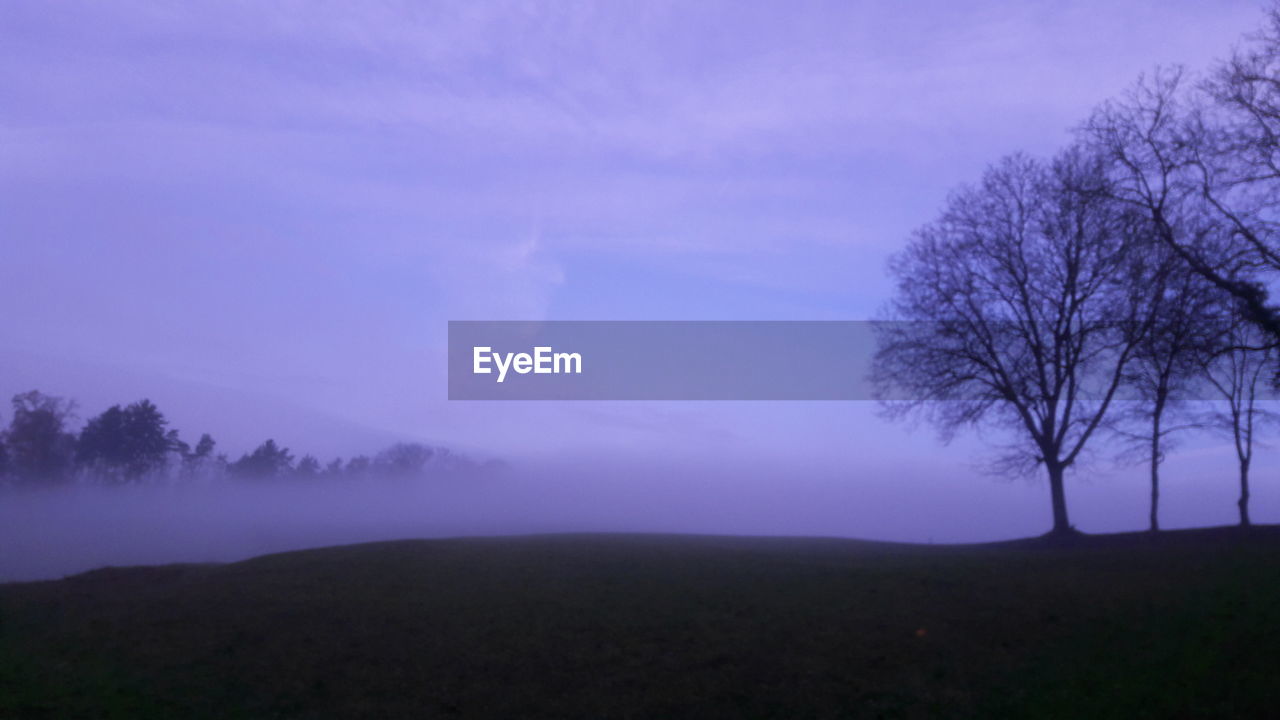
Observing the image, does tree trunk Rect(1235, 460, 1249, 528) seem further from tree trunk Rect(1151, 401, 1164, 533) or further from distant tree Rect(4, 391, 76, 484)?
distant tree Rect(4, 391, 76, 484)

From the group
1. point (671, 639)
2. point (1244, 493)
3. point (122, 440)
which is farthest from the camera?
point (122, 440)

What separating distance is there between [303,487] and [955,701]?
10021 centimetres

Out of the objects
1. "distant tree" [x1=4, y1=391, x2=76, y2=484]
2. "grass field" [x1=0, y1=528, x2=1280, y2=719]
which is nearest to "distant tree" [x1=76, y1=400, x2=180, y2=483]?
"distant tree" [x1=4, y1=391, x2=76, y2=484]

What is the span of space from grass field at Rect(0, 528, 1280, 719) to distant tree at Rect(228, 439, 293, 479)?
8095 centimetres

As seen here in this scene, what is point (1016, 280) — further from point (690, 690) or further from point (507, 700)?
point (507, 700)

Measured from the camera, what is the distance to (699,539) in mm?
33250

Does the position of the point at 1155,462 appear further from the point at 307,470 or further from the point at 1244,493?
the point at 307,470

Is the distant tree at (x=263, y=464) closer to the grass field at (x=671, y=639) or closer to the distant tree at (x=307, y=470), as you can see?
the distant tree at (x=307, y=470)

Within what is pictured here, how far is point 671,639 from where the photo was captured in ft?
52.4

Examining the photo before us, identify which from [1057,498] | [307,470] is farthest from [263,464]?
[1057,498]

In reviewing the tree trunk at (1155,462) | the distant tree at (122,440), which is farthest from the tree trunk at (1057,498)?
the distant tree at (122,440)

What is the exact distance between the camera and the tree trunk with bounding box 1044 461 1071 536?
28594 mm

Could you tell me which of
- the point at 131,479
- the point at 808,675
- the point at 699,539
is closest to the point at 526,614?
the point at 808,675

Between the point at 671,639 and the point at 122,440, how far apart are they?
73610 millimetres
